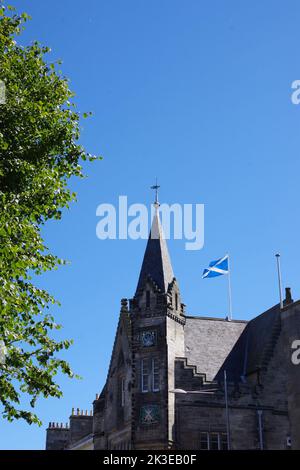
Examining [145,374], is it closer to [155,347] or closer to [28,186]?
[155,347]

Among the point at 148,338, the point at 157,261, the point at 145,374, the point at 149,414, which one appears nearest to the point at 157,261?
the point at 157,261

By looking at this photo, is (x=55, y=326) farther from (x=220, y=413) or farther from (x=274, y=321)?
(x=274, y=321)

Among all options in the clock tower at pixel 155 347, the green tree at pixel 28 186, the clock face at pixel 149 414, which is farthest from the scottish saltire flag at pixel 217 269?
the green tree at pixel 28 186

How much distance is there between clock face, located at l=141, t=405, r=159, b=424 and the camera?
48.4m

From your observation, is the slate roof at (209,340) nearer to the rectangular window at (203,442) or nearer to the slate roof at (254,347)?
the slate roof at (254,347)

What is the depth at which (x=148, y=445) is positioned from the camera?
157ft

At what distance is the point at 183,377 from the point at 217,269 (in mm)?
9040

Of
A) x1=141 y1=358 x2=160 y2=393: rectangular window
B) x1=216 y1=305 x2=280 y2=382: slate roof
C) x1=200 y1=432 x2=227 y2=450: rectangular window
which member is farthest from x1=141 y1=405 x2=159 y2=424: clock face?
x1=216 y1=305 x2=280 y2=382: slate roof

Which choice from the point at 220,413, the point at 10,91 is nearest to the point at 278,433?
the point at 220,413

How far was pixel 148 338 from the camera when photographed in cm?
5109

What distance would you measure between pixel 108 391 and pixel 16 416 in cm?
3436

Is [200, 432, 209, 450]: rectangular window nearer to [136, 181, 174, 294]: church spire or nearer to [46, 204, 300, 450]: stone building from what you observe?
[46, 204, 300, 450]: stone building

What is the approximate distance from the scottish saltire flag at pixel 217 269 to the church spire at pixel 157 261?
2.66 meters

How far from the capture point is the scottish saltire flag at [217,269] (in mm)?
54250
